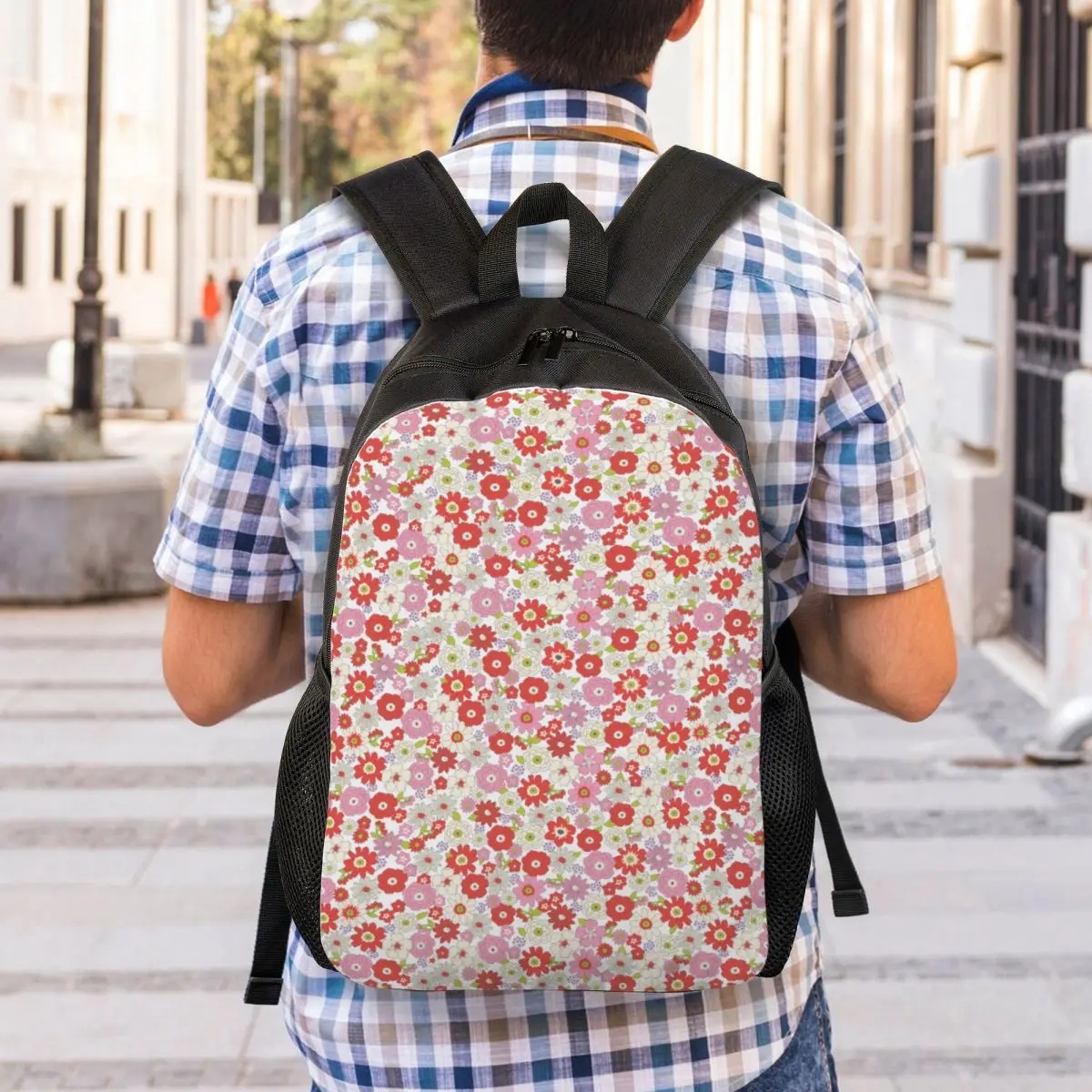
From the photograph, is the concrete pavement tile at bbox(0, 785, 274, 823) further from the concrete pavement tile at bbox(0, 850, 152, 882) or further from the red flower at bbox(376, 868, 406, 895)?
the red flower at bbox(376, 868, 406, 895)

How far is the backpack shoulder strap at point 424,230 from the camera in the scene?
5.24 ft

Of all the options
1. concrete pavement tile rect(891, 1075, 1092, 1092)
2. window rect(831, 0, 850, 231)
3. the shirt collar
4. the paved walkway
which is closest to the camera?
the shirt collar

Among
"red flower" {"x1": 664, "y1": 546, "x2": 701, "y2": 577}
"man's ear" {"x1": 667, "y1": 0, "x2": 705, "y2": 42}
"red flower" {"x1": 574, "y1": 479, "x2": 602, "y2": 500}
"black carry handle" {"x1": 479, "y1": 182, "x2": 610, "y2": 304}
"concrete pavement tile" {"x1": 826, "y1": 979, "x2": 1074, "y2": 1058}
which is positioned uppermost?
"man's ear" {"x1": 667, "y1": 0, "x2": 705, "y2": 42}

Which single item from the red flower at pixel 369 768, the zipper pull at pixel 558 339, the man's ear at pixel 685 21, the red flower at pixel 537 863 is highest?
the man's ear at pixel 685 21

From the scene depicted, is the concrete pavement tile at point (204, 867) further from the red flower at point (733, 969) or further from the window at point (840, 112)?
the window at point (840, 112)

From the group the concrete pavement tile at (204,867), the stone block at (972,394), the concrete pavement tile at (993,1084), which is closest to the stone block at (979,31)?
the stone block at (972,394)

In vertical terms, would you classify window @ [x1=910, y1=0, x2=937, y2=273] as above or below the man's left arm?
above

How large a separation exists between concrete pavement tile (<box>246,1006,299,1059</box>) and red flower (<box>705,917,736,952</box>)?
2.79 meters

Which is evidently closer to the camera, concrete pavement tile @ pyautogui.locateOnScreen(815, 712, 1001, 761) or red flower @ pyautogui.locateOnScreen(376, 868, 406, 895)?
red flower @ pyautogui.locateOnScreen(376, 868, 406, 895)

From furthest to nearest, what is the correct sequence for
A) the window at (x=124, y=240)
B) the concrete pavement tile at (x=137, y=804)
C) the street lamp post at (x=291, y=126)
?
the window at (x=124, y=240) < the street lamp post at (x=291, y=126) < the concrete pavement tile at (x=137, y=804)

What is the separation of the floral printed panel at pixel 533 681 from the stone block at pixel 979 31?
795 cm

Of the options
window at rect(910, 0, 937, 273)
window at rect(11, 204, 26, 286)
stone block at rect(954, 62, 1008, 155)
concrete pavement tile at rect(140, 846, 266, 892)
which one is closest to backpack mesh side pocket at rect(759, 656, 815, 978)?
concrete pavement tile at rect(140, 846, 266, 892)

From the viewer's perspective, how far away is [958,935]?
4914mm

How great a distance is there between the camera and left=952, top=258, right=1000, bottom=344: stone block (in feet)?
29.5
